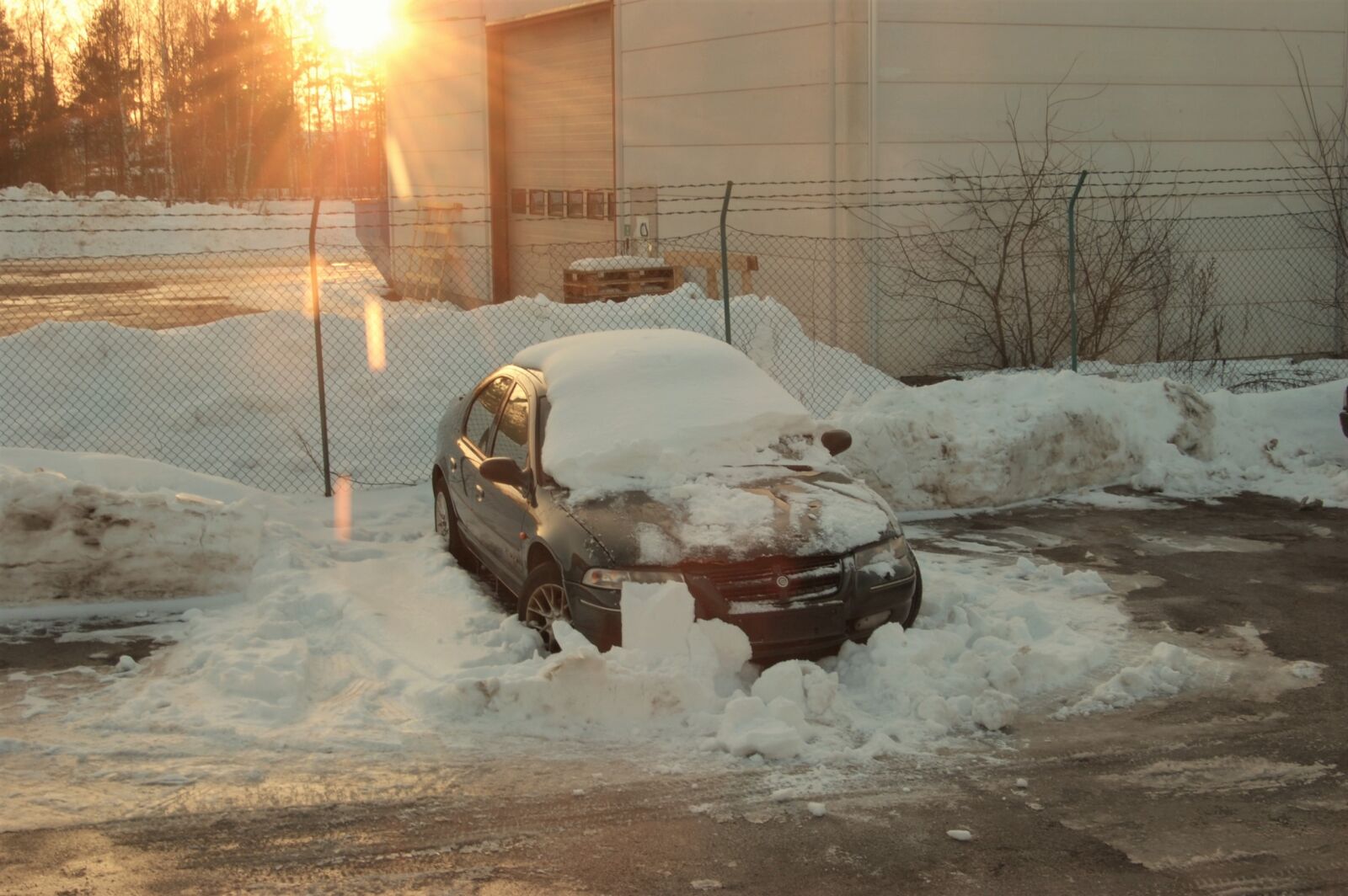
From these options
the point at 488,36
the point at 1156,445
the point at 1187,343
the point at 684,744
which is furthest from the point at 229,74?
the point at 684,744

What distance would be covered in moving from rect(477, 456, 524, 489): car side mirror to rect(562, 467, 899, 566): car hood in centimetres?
46

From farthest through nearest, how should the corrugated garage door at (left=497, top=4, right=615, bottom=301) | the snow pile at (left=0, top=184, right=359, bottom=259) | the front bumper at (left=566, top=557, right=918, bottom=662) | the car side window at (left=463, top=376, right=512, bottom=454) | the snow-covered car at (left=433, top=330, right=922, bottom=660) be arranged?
the snow pile at (left=0, top=184, right=359, bottom=259)
the corrugated garage door at (left=497, top=4, right=615, bottom=301)
the car side window at (left=463, top=376, right=512, bottom=454)
the snow-covered car at (left=433, top=330, right=922, bottom=660)
the front bumper at (left=566, top=557, right=918, bottom=662)

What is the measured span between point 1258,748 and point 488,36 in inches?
887

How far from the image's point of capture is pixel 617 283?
19.1m

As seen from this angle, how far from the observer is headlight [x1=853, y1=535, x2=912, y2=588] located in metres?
7.05

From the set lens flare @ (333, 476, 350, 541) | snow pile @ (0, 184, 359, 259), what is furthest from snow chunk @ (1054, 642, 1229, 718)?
snow pile @ (0, 184, 359, 259)

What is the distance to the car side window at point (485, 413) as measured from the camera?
881 cm

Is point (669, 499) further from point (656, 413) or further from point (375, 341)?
point (375, 341)

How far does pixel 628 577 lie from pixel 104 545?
367 centimetres

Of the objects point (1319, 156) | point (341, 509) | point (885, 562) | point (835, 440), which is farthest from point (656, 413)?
point (1319, 156)

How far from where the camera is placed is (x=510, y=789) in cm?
577

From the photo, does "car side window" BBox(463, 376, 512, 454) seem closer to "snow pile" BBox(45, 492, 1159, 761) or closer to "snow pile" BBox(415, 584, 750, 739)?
"snow pile" BBox(45, 492, 1159, 761)

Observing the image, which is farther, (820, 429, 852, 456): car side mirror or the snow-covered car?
(820, 429, 852, 456): car side mirror

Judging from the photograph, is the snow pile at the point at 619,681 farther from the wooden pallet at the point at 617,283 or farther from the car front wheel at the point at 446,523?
the wooden pallet at the point at 617,283
